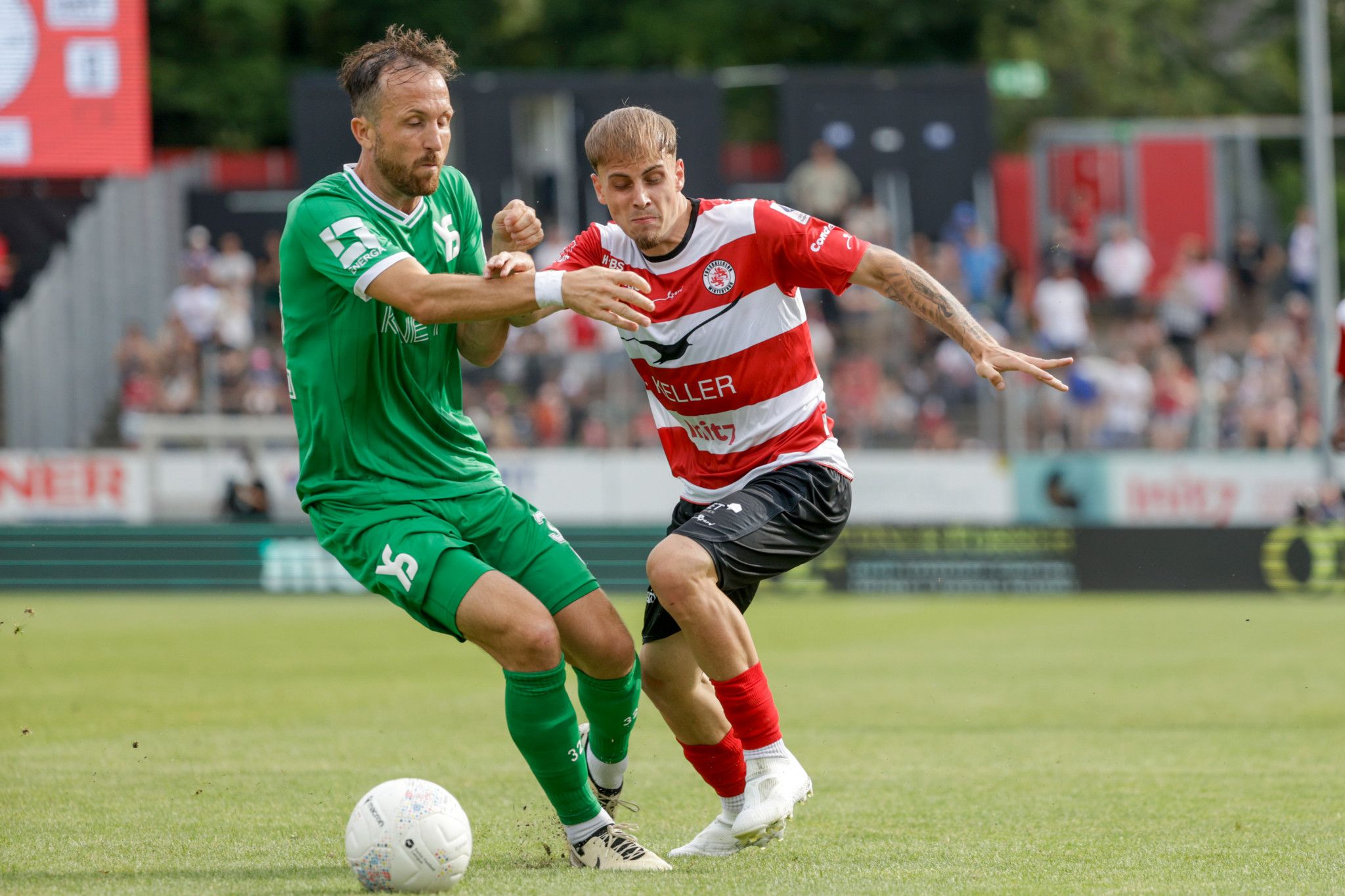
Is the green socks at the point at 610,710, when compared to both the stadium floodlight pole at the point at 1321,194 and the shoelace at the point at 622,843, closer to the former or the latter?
the shoelace at the point at 622,843

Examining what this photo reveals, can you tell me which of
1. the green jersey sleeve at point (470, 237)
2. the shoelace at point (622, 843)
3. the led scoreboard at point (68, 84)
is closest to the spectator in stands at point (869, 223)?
the led scoreboard at point (68, 84)

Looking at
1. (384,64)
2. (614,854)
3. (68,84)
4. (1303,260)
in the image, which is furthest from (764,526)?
(1303,260)

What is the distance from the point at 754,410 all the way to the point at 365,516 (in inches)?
56.3

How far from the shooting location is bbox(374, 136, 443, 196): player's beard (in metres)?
5.52

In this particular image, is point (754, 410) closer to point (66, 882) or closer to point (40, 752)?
point (66, 882)

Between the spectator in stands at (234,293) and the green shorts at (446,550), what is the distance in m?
16.2

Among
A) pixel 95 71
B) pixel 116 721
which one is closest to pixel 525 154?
pixel 95 71

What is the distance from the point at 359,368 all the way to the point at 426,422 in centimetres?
31

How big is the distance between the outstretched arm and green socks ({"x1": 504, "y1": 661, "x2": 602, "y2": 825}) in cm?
172

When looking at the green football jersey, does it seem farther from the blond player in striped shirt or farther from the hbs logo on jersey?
the blond player in striped shirt

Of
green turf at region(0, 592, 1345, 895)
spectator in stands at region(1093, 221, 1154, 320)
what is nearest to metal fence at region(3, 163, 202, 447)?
green turf at region(0, 592, 1345, 895)

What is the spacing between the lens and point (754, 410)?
6.01m

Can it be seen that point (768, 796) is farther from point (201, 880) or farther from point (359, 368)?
point (359, 368)

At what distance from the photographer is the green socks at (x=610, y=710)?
19.3 feet
